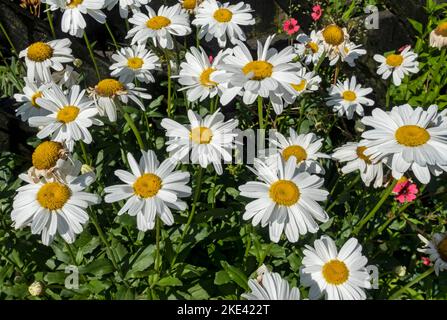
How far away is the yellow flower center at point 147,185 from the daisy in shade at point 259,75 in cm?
42

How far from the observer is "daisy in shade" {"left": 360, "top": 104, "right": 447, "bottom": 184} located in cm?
150

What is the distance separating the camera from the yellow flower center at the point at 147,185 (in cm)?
159

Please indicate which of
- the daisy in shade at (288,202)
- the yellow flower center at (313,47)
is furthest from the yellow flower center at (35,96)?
the yellow flower center at (313,47)

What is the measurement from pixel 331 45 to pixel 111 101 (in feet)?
3.94

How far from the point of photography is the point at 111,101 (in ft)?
5.79

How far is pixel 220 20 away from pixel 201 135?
0.77 meters

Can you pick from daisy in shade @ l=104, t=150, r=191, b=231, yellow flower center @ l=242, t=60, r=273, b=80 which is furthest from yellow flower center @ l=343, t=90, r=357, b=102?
daisy in shade @ l=104, t=150, r=191, b=231

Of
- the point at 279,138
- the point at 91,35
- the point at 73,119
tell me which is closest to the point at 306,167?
the point at 279,138

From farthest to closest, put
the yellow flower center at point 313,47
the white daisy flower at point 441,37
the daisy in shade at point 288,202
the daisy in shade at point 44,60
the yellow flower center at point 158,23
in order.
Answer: the yellow flower center at point 313,47, the white daisy flower at point 441,37, the yellow flower center at point 158,23, the daisy in shade at point 44,60, the daisy in shade at point 288,202

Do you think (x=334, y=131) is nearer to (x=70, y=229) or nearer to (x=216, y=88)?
(x=216, y=88)

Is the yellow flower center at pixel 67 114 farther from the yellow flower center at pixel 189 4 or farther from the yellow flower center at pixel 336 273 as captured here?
the yellow flower center at pixel 336 273

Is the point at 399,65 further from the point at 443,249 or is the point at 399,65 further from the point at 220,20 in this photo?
the point at 443,249

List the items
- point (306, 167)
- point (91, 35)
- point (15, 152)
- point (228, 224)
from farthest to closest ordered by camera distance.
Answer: point (91, 35) < point (15, 152) < point (228, 224) < point (306, 167)

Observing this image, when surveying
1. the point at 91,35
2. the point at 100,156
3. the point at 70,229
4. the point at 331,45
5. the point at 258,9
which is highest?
the point at 258,9
